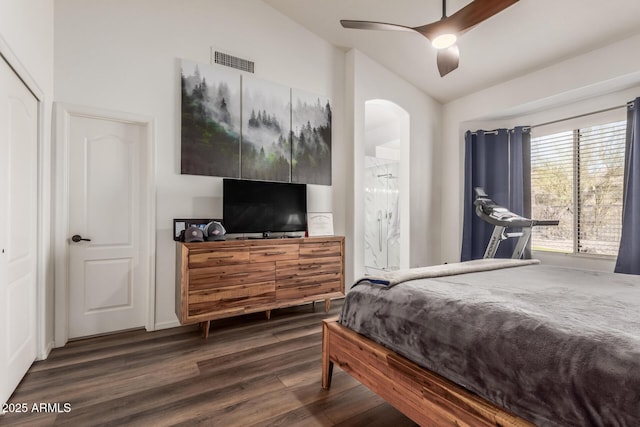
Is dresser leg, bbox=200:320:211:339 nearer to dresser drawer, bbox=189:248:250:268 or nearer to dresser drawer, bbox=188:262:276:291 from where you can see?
dresser drawer, bbox=188:262:276:291

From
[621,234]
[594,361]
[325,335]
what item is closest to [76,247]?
[325,335]

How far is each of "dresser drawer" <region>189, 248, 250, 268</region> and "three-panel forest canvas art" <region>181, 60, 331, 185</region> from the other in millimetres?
891

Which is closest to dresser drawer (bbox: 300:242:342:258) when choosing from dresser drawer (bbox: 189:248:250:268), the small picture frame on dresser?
the small picture frame on dresser

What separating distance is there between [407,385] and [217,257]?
2.04m

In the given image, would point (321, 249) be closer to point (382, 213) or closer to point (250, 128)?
point (250, 128)

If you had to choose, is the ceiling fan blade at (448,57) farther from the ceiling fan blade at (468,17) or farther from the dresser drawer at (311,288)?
the dresser drawer at (311,288)

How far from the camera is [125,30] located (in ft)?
9.64

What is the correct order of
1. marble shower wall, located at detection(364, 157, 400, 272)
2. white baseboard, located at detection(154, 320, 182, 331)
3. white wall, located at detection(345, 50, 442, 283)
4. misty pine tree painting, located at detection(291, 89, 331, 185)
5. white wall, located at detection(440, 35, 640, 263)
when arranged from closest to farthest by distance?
1. white baseboard, located at detection(154, 320, 182, 331)
2. white wall, located at detection(440, 35, 640, 263)
3. misty pine tree painting, located at detection(291, 89, 331, 185)
4. white wall, located at detection(345, 50, 442, 283)
5. marble shower wall, located at detection(364, 157, 400, 272)

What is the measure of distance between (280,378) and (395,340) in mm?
979

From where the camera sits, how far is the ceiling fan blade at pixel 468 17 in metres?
2.10

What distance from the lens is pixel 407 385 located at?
57.6 inches

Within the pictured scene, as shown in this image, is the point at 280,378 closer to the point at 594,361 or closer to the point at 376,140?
the point at 594,361

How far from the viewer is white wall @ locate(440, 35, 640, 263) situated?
A: 319cm

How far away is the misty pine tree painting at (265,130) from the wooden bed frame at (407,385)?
2137 mm
